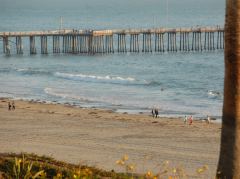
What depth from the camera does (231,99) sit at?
33.0ft

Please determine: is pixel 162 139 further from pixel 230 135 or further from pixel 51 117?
pixel 230 135

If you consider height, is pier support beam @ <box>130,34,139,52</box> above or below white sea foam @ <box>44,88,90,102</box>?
above

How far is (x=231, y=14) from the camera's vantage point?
995 centimetres

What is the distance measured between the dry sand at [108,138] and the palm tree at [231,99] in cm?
758

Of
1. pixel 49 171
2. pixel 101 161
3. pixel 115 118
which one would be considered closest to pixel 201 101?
pixel 115 118

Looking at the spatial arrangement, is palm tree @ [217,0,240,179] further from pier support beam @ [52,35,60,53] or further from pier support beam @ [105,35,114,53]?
pier support beam @ [52,35,60,53]

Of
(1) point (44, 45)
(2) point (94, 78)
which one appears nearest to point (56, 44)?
(1) point (44, 45)

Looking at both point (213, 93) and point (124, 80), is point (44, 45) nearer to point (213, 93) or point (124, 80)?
point (124, 80)

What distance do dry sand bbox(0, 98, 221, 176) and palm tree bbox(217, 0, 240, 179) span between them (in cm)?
758

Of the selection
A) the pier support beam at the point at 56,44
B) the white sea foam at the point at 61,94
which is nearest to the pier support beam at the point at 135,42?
the pier support beam at the point at 56,44

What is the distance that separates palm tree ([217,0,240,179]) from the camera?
32.4 feet

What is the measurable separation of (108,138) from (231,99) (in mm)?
14709

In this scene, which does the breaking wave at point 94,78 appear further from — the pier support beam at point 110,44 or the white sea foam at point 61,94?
the pier support beam at point 110,44

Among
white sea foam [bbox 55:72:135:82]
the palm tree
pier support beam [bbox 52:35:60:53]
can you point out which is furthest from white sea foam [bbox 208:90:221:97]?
the palm tree
